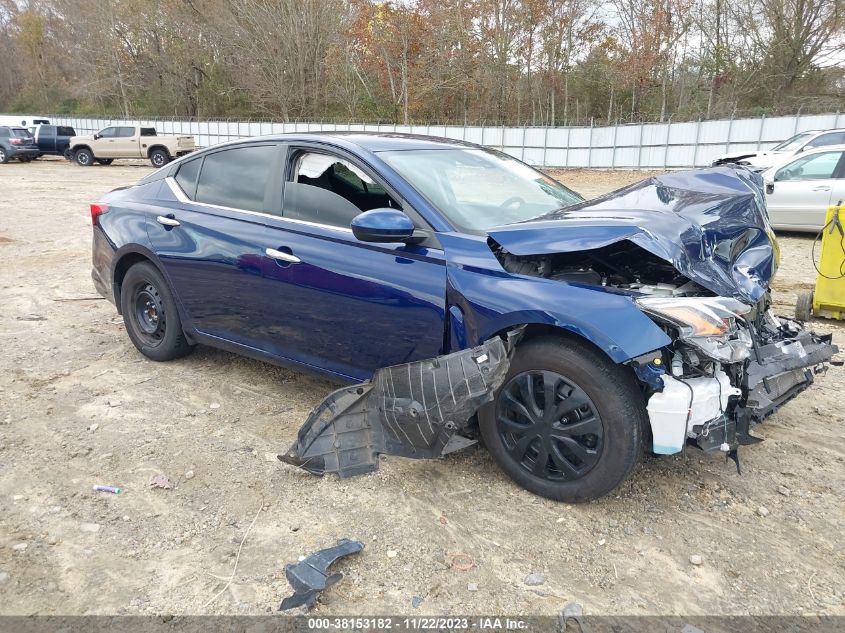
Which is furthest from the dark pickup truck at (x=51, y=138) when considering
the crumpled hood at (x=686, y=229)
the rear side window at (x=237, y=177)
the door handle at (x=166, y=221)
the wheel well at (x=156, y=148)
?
the crumpled hood at (x=686, y=229)

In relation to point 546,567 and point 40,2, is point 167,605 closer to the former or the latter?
point 546,567

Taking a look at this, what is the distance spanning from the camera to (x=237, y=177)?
162 inches

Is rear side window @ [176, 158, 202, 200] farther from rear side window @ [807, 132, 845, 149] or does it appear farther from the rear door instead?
rear side window @ [807, 132, 845, 149]

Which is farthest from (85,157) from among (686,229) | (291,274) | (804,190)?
(686,229)

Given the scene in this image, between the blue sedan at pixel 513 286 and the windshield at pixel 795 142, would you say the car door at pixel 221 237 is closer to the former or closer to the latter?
the blue sedan at pixel 513 286

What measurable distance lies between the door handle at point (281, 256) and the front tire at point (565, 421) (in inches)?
54.0

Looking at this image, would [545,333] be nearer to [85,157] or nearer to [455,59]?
[85,157]

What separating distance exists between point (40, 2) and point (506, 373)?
71.6m

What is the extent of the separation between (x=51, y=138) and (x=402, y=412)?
3245cm

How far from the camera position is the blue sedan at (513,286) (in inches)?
105

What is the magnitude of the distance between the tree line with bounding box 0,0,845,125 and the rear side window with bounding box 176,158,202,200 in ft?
83.9

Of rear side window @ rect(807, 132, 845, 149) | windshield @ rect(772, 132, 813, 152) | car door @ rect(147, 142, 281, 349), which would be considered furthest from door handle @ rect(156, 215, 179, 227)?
windshield @ rect(772, 132, 813, 152)

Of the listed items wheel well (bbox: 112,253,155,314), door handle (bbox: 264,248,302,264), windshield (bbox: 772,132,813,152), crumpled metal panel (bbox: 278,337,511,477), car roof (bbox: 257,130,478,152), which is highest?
windshield (bbox: 772,132,813,152)

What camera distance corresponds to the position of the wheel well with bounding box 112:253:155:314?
15.3 feet
